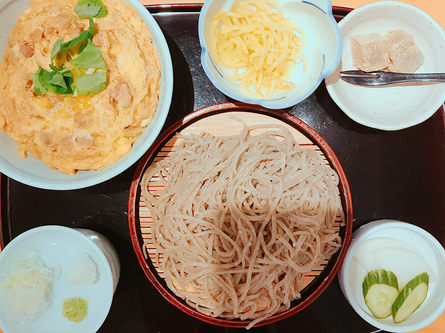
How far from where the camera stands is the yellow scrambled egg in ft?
5.57

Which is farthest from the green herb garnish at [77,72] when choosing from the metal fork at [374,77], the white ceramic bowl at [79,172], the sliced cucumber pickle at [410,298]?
the sliced cucumber pickle at [410,298]

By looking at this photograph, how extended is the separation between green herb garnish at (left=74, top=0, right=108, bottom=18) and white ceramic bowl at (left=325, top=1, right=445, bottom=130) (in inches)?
51.6

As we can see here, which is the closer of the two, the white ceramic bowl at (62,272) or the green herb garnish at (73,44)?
the green herb garnish at (73,44)

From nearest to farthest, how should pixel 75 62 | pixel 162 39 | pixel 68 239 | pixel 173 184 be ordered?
pixel 75 62 → pixel 162 39 → pixel 68 239 → pixel 173 184

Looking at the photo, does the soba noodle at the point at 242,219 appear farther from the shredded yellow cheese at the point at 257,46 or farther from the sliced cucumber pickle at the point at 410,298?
the sliced cucumber pickle at the point at 410,298

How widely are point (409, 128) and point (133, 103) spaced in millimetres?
1693

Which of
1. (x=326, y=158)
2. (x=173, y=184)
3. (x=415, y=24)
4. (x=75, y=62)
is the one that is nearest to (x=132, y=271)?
(x=173, y=184)

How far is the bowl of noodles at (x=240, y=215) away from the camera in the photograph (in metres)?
2.03

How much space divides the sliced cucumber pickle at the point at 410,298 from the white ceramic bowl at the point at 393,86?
2.83 feet

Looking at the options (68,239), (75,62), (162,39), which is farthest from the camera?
(68,239)

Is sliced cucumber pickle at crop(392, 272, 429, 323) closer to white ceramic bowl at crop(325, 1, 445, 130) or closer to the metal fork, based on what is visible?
white ceramic bowl at crop(325, 1, 445, 130)

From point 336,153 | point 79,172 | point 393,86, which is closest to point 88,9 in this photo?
point 79,172

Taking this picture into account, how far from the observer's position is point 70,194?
7.03 ft

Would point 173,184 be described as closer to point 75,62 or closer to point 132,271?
point 132,271
